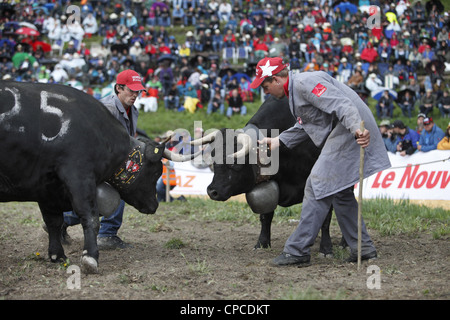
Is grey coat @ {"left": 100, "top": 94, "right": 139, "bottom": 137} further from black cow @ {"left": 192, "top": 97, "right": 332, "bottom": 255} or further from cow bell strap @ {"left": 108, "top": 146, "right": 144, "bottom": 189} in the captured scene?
black cow @ {"left": 192, "top": 97, "right": 332, "bottom": 255}

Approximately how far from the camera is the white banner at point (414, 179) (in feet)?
34.1

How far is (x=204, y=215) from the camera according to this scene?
962cm

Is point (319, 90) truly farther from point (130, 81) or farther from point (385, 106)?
point (385, 106)

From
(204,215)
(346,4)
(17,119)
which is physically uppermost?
(346,4)

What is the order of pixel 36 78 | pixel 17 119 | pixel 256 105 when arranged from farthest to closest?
pixel 36 78 → pixel 256 105 → pixel 17 119

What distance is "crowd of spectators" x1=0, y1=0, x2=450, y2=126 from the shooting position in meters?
20.4

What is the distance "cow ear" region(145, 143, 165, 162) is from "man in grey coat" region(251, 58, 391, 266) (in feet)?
4.12

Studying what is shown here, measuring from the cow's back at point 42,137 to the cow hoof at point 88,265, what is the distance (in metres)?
0.78

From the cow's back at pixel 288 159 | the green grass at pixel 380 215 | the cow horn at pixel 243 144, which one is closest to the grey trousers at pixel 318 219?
the cow horn at pixel 243 144

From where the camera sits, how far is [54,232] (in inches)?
249

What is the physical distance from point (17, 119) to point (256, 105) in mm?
15206
